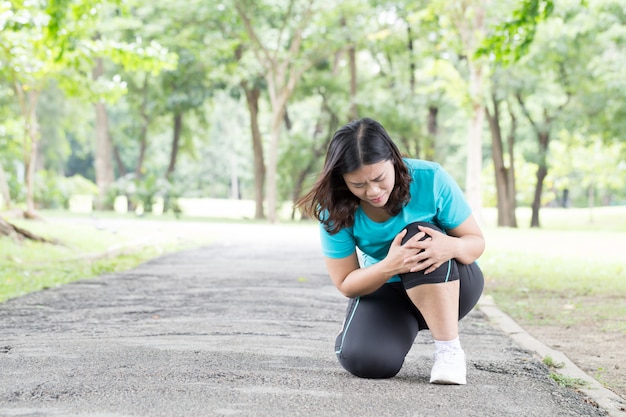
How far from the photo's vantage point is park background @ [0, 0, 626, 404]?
31.8 ft

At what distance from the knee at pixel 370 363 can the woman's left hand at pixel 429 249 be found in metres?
A: 0.48

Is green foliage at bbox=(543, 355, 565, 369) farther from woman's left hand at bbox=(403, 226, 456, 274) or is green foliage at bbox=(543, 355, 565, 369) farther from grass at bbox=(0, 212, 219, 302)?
grass at bbox=(0, 212, 219, 302)

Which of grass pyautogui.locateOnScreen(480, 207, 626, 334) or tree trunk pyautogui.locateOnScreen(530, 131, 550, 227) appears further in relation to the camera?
tree trunk pyautogui.locateOnScreen(530, 131, 550, 227)

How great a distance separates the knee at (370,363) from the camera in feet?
12.4

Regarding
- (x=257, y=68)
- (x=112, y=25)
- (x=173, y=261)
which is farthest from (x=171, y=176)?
(x=173, y=261)

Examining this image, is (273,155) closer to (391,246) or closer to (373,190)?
(391,246)

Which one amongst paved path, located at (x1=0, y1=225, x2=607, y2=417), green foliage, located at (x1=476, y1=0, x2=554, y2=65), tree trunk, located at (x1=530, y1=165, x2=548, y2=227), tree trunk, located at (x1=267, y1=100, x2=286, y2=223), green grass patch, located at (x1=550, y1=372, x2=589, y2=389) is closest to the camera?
paved path, located at (x1=0, y1=225, x2=607, y2=417)

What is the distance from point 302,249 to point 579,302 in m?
7.27

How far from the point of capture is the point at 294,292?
25.5 ft

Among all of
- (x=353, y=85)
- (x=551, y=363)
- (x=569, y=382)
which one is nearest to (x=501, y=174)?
(x=353, y=85)

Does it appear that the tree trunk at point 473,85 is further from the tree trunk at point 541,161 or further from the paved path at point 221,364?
the paved path at point 221,364

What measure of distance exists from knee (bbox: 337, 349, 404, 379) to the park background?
1.21m

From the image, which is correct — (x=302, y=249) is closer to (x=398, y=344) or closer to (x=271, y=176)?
(x=398, y=344)

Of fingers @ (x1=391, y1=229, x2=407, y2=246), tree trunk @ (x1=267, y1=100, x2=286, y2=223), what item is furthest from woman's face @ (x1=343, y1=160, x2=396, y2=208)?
tree trunk @ (x1=267, y1=100, x2=286, y2=223)
